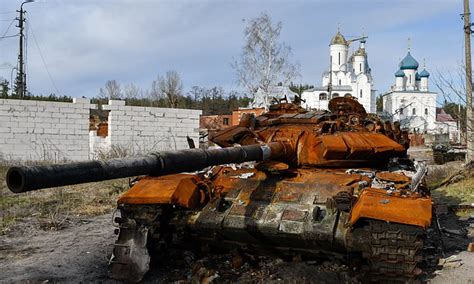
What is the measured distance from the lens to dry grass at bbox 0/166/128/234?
10.9 m

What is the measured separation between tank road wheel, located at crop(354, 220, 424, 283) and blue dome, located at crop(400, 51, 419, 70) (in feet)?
226

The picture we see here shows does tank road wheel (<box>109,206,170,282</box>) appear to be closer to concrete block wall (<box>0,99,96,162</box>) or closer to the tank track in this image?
the tank track

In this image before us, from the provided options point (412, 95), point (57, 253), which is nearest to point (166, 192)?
point (57, 253)

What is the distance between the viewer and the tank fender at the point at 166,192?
6.79 m

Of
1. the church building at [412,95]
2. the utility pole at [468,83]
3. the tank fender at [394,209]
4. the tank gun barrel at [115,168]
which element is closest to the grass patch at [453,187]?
the utility pole at [468,83]

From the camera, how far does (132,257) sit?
6.82 meters

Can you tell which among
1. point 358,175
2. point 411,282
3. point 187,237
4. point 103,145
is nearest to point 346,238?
point 411,282

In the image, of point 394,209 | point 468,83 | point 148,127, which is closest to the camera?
point 394,209

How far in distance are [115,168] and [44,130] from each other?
641 inches

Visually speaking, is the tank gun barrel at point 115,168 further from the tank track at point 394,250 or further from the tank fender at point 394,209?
the tank track at point 394,250

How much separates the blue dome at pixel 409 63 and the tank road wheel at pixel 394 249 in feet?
226

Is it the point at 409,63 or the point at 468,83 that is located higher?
the point at 409,63

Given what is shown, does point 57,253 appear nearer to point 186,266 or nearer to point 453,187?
point 186,266

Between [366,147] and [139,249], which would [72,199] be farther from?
[366,147]
